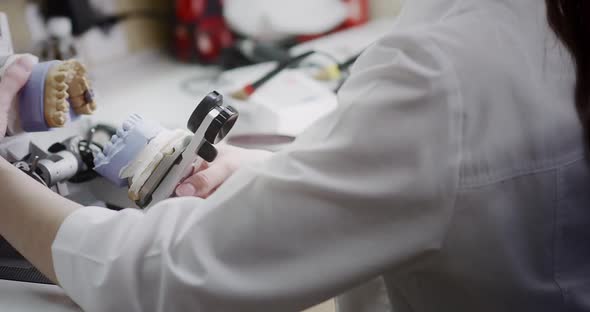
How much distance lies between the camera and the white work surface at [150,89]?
49.2 inches

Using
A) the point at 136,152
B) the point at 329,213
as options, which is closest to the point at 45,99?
the point at 136,152

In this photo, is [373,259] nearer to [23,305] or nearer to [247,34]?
[23,305]

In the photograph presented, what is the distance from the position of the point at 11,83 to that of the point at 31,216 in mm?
229

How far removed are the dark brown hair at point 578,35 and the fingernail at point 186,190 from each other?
1.34ft

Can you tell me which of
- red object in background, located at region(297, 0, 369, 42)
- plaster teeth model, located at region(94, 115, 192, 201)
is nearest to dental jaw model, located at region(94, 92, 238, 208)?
plaster teeth model, located at region(94, 115, 192, 201)

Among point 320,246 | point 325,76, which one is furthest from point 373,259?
point 325,76

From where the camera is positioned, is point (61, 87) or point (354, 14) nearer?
point (61, 87)

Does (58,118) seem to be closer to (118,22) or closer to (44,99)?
(44,99)

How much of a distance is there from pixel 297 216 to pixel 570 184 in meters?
0.25

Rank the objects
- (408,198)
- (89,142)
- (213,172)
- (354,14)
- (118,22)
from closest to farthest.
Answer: (408,198) → (213,172) → (89,142) → (118,22) → (354,14)

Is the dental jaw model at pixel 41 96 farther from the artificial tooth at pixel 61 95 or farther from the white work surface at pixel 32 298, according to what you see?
the white work surface at pixel 32 298

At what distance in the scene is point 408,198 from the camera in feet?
1.48

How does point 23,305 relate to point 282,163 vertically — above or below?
below

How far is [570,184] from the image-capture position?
19.8 inches
